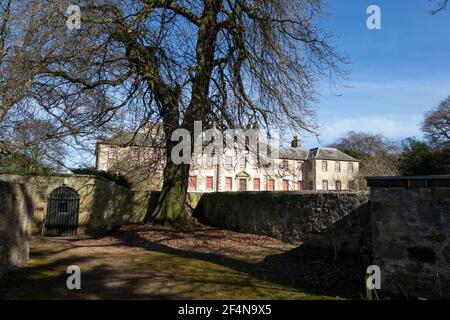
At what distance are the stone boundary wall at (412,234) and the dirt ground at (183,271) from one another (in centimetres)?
83

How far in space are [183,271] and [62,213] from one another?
32.5 feet

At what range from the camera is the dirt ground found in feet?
19.2

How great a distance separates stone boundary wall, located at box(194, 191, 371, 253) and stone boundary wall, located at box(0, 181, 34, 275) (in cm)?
785

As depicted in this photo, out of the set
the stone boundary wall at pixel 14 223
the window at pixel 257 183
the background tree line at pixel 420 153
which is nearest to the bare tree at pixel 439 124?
the background tree line at pixel 420 153

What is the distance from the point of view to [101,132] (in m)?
14.5

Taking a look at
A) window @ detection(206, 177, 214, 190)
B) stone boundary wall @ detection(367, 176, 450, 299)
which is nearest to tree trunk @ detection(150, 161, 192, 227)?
stone boundary wall @ detection(367, 176, 450, 299)

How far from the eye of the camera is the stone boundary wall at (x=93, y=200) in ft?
48.7

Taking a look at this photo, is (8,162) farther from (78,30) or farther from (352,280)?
(352,280)

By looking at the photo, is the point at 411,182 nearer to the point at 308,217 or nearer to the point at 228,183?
the point at 308,217

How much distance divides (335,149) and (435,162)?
29.0 m

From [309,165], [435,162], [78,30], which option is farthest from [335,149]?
[78,30]

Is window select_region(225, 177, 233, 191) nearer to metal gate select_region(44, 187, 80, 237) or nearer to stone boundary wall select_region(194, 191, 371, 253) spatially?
stone boundary wall select_region(194, 191, 371, 253)

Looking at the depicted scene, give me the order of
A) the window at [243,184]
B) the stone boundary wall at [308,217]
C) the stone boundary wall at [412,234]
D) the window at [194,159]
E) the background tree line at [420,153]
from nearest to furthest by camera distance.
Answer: the stone boundary wall at [412,234]
the stone boundary wall at [308,217]
the window at [194,159]
the background tree line at [420,153]
the window at [243,184]

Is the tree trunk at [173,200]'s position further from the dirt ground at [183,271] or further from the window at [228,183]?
the window at [228,183]
